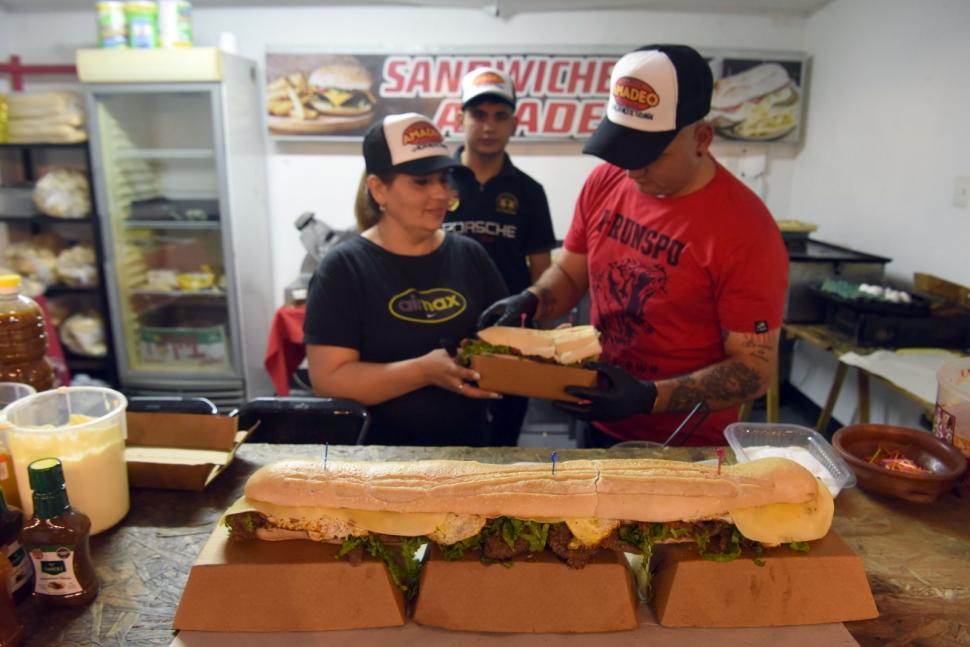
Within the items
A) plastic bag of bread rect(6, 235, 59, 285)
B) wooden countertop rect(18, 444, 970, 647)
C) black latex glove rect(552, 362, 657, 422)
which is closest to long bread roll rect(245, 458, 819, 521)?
wooden countertop rect(18, 444, 970, 647)

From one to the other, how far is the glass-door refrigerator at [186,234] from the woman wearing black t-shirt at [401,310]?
2.88 meters

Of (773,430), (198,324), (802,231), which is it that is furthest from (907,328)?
(198,324)

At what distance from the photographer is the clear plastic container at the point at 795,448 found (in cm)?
146

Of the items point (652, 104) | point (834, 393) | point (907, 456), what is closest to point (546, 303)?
point (652, 104)

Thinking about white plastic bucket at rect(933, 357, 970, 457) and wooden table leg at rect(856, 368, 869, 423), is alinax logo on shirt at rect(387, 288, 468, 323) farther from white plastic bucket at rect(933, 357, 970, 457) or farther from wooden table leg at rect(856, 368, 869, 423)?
wooden table leg at rect(856, 368, 869, 423)

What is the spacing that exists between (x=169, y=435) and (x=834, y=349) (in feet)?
10.4

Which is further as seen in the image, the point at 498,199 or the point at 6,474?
the point at 498,199

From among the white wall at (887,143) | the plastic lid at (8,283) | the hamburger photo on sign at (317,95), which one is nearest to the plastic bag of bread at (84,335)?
the hamburger photo on sign at (317,95)

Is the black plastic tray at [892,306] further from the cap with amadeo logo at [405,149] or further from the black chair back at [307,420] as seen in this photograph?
the black chair back at [307,420]

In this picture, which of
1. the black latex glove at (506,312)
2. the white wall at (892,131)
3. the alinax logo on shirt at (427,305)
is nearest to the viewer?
the alinax logo on shirt at (427,305)

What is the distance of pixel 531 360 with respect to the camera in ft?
6.67

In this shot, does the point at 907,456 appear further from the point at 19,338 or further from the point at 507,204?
the point at 19,338

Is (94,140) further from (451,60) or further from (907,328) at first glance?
(907,328)

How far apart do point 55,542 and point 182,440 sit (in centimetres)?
56
